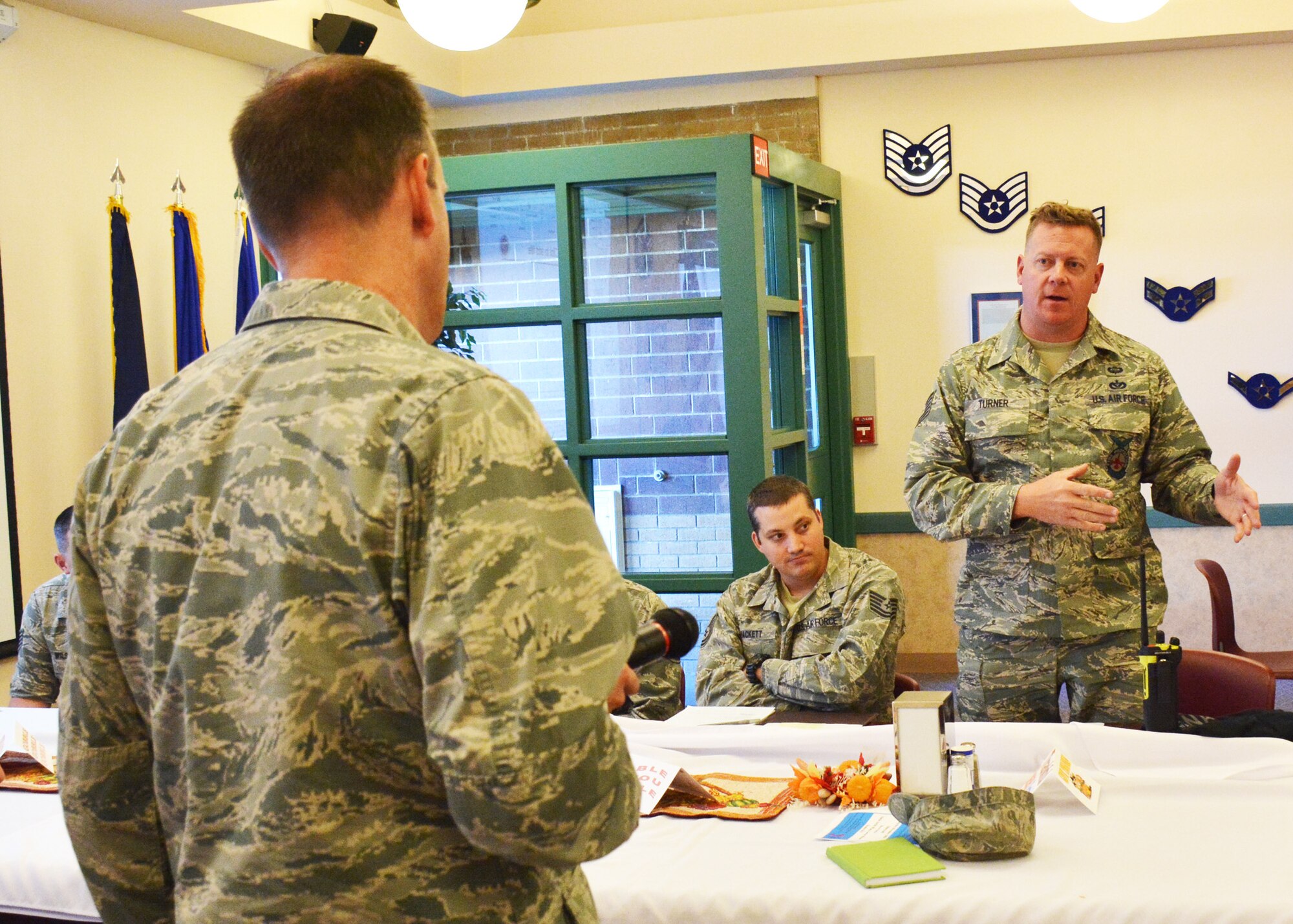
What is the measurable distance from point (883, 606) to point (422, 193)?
7.86ft

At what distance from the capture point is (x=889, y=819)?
1.94 meters

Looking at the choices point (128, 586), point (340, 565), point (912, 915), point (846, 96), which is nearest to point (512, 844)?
point (340, 565)

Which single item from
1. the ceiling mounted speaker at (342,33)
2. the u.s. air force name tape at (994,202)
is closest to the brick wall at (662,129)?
the u.s. air force name tape at (994,202)

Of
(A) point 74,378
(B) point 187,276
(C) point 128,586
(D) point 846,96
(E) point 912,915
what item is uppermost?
(D) point 846,96

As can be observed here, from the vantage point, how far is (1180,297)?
5.39 m

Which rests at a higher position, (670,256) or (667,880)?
(670,256)

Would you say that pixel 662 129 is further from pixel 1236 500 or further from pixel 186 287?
pixel 1236 500

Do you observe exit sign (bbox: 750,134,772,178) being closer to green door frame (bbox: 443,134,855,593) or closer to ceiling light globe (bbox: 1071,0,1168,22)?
green door frame (bbox: 443,134,855,593)

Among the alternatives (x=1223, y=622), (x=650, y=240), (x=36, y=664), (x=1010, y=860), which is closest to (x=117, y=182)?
(x=36, y=664)

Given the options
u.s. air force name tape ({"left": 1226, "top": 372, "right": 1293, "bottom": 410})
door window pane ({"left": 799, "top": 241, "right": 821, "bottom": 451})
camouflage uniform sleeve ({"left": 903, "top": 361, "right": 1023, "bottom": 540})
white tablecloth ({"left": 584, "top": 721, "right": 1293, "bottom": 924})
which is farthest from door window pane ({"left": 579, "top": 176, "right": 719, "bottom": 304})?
white tablecloth ({"left": 584, "top": 721, "right": 1293, "bottom": 924})

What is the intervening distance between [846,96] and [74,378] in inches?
139

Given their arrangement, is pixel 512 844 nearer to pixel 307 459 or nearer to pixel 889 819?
pixel 307 459

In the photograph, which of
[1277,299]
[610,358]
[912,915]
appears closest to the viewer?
[912,915]

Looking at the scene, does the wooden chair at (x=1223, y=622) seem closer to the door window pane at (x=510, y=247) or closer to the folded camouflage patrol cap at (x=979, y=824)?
the door window pane at (x=510, y=247)
